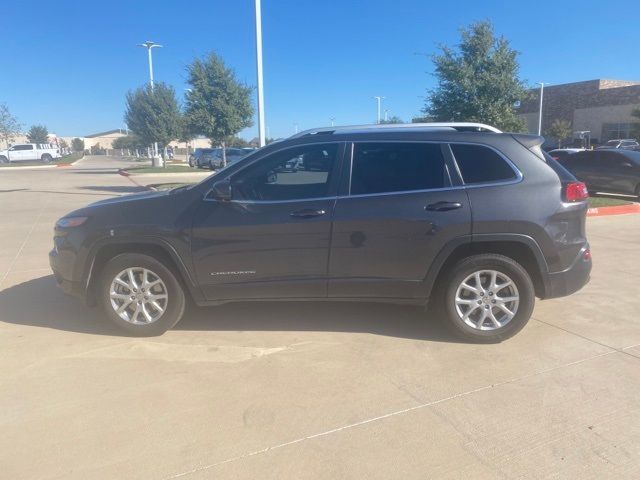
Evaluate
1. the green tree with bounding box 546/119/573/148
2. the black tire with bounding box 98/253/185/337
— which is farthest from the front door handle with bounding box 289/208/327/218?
the green tree with bounding box 546/119/573/148

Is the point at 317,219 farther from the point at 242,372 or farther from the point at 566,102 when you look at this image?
the point at 566,102

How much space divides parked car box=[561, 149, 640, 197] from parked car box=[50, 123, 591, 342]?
455 inches

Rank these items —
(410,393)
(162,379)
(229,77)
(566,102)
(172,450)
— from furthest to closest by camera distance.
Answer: (566,102) < (229,77) < (162,379) < (410,393) < (172,450)

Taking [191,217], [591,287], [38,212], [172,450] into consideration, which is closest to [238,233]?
[191,217]

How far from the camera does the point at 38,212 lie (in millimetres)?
12641

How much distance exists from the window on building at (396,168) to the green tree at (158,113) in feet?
82.7

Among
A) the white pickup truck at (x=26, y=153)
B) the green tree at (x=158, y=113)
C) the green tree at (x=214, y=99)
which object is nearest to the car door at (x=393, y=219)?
the green tree at (x=214, y=99)

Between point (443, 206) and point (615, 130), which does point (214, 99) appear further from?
point (615, 130)

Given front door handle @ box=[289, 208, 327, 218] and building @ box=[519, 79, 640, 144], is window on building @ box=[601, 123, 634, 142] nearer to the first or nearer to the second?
building @ box=[519, 79, 640, 144]

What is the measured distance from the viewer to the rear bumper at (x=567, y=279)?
13.4 feet

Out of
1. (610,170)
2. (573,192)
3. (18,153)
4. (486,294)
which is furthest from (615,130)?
(18,153)

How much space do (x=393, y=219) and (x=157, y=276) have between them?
6.81 feet

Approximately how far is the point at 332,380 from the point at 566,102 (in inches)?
2610

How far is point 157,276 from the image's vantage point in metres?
4.24
